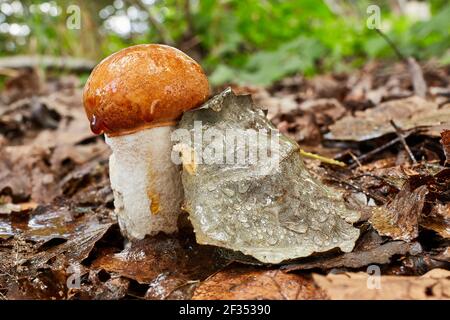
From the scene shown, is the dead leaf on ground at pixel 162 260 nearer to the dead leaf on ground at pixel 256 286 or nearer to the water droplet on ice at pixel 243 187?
the dead leaf on ground at pixel 256 286

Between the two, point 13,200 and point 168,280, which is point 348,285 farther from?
point 13,200

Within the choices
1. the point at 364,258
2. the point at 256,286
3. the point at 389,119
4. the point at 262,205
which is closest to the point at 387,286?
the point at 364,258

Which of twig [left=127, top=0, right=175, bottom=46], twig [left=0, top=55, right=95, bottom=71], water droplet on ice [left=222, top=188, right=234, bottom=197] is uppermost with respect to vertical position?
twig [left=127, top=0, right=175, bottom=46]

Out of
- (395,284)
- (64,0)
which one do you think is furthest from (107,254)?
(64,0)

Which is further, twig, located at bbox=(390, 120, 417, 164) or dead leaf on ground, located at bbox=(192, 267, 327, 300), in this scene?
twig, located at bbox=(390, 120, 417, 164)

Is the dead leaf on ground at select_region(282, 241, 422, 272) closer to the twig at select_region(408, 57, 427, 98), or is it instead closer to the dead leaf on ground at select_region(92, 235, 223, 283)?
the dead leaf on ground at select_region(92, 235, 223, 283)

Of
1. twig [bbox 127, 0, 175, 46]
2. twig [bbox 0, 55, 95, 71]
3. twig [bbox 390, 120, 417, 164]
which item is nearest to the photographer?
twig [bbox 390, 120, 417, 164]

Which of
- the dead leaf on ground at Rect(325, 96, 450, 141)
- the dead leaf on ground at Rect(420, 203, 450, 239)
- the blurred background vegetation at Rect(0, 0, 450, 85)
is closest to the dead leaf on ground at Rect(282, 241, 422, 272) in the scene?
the dead leaf on ground at Rect(420, 203, 450, 239)
